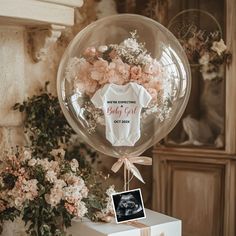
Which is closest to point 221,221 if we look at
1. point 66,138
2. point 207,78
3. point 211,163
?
point 211,163

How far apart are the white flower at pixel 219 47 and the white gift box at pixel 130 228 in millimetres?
931

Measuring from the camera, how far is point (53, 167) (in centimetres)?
184

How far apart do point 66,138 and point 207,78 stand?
0.82 m

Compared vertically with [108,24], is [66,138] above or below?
below

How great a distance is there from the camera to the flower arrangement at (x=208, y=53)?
2.37 m

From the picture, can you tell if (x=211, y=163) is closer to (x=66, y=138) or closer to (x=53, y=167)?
(x=66, y=138)

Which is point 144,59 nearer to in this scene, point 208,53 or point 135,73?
point 135,73

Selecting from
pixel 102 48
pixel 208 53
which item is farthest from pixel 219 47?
pixel 102 48

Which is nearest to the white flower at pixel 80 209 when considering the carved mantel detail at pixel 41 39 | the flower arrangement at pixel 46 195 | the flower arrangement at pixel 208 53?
the flower arrangement at pixel 46 195

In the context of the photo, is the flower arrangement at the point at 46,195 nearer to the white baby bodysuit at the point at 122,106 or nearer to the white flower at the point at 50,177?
the white flower at the point at 50,177

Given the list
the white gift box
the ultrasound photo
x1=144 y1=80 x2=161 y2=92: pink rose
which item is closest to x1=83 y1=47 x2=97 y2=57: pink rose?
x1=144 y1=80 x2=161 y2=92: pink rose

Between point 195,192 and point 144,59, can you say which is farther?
point 195,192

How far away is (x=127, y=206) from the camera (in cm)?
179

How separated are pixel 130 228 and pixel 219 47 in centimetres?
109
